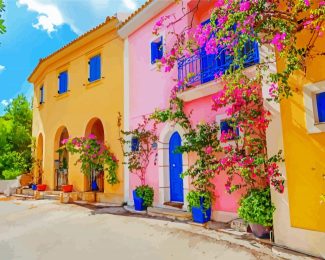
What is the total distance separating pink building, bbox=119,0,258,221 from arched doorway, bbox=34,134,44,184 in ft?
28.2

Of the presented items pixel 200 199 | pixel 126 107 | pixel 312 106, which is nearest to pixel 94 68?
pixel 126 107

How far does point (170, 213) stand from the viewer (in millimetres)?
8594

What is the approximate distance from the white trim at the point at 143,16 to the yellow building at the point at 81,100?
0.61 m

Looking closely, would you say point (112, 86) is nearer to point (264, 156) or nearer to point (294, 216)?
point (264, 156)

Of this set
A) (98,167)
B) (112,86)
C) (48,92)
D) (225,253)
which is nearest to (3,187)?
(48,92)

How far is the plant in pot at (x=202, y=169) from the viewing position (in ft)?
24.3

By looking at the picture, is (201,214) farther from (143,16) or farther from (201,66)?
(143,16)

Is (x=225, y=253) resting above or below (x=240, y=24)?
below

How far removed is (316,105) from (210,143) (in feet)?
9.25

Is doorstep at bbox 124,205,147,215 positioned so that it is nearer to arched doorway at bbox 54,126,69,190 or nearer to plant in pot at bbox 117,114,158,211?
plant in pot at bbox 117,114,158,211

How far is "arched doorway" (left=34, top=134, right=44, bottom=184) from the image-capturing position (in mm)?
17266

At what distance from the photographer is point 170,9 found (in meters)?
9.91

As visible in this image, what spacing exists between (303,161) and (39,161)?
52.4ft

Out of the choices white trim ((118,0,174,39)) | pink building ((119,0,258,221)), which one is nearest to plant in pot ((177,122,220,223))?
pink building ((119,0,258,221))
